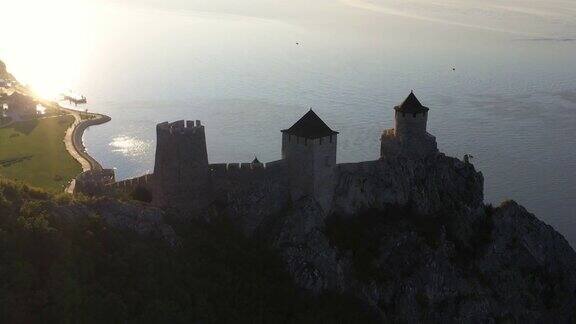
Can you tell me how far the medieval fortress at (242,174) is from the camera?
93.6ft

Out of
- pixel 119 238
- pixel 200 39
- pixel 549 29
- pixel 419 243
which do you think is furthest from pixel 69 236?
pixel 549 29

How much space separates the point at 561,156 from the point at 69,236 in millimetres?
53808

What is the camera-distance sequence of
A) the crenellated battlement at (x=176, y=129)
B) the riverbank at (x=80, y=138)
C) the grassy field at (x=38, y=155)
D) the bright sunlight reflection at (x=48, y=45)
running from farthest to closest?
the bright sunlight reflection at (x=48, y=45)
the riverbank at (x=80, y=138)
the grassy field at (x=38, y=155)
the crenellated battlement at (x=176, y=129)

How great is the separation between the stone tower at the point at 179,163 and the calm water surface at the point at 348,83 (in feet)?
96.4

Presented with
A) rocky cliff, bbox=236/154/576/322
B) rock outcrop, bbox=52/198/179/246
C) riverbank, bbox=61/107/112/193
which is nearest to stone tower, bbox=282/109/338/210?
rocky cliff, bbox=236/154/576/322

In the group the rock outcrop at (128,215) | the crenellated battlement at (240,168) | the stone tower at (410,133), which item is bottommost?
the rock outcrop at (128,215)

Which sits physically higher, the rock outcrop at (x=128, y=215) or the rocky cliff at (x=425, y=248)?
the rock outcrop at (x=128, y=215)

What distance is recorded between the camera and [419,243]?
3453 cm

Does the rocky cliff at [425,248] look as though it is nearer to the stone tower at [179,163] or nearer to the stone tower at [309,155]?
the stone tower at [309,155]

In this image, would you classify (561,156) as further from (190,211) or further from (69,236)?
(69,236)

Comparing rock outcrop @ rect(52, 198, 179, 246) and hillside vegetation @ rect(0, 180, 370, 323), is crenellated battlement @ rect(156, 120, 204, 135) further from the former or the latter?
hillside vegetation @ rect(0, 180, 370, 323)

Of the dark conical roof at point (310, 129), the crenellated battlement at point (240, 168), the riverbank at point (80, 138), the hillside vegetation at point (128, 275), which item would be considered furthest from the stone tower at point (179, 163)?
the riverbank at point (80, 138)

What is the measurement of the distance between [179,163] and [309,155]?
5.90 m

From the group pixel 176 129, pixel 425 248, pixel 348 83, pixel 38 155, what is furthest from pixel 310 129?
pixel 348 83
